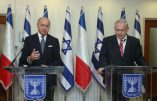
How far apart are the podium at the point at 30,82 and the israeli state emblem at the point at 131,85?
0.78m

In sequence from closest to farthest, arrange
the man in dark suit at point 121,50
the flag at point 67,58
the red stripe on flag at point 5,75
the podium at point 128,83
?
the podium at point 128,83 → the man in dark suit at point 121,50 → the red stripe on flag at point 5,75 → the flag at point 67,58

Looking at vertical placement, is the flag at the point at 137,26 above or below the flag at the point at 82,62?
above

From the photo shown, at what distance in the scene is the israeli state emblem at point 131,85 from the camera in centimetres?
310

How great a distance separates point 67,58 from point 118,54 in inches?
78.9

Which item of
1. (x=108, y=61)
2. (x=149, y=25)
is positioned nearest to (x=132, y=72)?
(x=108, y=61)

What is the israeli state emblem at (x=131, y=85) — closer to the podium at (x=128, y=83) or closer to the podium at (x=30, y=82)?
the podium at (x=128, y=83)

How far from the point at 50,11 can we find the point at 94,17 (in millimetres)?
881

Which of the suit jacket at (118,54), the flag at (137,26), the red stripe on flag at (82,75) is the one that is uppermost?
the flag at (137,26)

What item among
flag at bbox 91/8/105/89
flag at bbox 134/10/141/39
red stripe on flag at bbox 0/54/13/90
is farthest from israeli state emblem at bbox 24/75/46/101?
flag at bbox 134/10/141/39

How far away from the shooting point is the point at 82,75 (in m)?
5.59

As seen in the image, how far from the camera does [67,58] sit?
5.57m

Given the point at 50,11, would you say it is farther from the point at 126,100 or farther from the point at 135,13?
the point at 126,100

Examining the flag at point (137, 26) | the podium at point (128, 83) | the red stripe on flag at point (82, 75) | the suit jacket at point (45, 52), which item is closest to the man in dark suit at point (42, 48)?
the suit jacket at point (45, 52)

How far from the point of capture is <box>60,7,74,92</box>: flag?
557 centimetres
